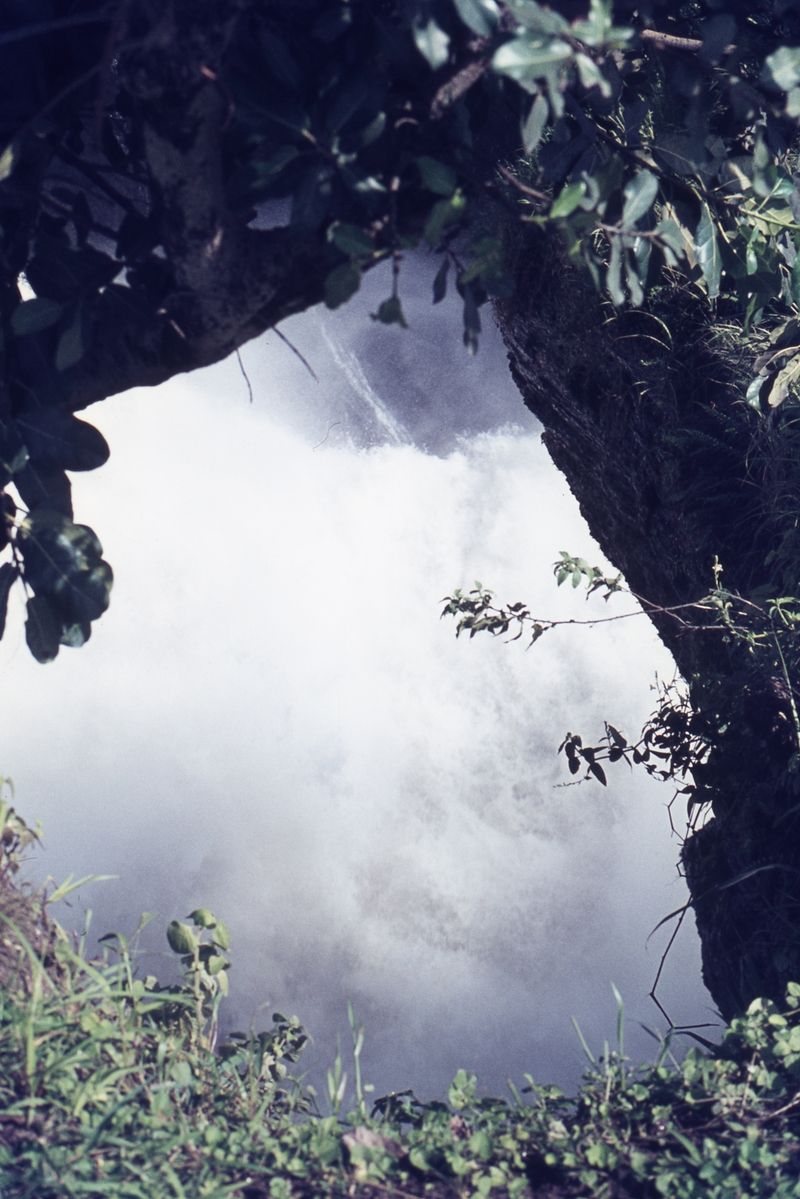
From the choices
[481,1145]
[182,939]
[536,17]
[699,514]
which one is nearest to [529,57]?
[536,17]

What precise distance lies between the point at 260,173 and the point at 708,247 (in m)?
0.85

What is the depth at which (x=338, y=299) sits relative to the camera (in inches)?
39.9

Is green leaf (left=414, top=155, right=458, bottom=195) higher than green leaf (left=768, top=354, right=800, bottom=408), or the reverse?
green leaf (left=768, top=354, right=800, bottom=408)

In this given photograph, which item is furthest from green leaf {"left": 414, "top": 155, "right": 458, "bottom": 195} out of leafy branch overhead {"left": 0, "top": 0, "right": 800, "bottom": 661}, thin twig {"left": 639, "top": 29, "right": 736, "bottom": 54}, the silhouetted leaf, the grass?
the grass

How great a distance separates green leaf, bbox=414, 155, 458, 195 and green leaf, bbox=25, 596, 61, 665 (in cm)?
84

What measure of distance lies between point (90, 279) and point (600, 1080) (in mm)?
1538

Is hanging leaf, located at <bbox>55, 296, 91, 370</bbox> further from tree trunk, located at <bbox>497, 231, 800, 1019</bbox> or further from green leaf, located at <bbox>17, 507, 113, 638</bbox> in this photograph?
tree trunk, located at <bbox>497, 231, 800, 1019</bbox>

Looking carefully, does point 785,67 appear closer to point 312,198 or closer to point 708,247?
point 708,247

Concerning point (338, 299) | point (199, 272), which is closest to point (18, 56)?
point (199, 272)

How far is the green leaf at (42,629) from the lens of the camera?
4.01 feet

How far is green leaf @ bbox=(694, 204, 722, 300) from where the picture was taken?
1415mm

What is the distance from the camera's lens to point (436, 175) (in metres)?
0.99

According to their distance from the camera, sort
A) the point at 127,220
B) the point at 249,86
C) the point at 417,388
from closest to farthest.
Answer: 1. the point at 249,86
2. the point at 127,220
3. the point at 417,388

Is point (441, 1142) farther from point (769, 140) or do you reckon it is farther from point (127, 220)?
point (769, 140)
